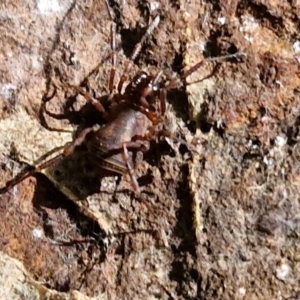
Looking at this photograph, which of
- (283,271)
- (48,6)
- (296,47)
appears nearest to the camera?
(283,271)

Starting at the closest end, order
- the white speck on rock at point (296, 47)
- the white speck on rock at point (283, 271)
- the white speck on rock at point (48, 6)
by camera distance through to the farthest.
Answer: the white speck on rock at point (283, 271) < the white speck on rock at point (296, 47) < the white speck on rock at point (48, 6)

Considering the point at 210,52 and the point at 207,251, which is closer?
the point at 207,251

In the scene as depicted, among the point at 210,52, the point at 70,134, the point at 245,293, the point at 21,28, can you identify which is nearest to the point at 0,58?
the point at 21,28

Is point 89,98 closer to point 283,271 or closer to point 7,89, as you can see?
point 7,89

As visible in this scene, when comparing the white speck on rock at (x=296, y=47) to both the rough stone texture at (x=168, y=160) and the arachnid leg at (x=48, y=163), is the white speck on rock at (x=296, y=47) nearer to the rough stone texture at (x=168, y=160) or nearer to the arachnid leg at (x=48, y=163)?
the rough stone texture at (x=168, y=160)

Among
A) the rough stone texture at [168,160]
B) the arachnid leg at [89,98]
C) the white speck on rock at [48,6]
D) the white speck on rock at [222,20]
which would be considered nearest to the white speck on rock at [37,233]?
the rough stone texture at [168,160]

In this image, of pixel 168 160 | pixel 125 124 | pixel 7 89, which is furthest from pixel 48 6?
pixel 168 160

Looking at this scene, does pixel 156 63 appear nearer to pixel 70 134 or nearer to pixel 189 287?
pixel 70 134
